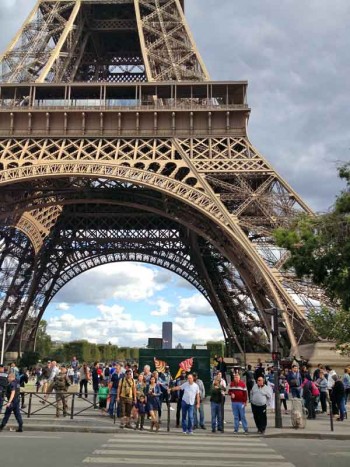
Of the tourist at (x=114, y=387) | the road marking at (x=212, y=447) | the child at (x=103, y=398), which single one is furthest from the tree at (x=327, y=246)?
the child at (x=103, y=398)

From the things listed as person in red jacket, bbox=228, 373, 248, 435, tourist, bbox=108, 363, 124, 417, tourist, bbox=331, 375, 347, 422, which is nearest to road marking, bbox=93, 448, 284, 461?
person in red jacket, bbox=228, 373, 248, 435

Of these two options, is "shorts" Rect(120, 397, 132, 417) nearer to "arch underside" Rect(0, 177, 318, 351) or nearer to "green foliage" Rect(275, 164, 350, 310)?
"green foliage" Rect(275, 164, 350, 310)

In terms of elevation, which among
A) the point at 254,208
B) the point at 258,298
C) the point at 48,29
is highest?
the point at 48,29

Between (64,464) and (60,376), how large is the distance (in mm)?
8708

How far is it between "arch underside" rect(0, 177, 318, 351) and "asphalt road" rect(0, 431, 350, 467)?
922 inches

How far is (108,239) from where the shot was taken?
161 feet

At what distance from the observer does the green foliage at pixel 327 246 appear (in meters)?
11.5

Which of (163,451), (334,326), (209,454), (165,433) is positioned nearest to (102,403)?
(165,433)

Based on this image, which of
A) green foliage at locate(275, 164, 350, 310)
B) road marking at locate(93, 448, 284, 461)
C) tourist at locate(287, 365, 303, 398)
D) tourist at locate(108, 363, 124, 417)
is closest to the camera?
road marking at locate(93, 448, 284, 461)

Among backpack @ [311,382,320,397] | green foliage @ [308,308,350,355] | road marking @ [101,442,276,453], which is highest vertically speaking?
green foliage @ [308,308,350,355]

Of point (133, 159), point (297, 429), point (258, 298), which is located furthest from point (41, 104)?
point (297, 429)

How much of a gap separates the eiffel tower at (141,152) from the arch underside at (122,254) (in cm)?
25

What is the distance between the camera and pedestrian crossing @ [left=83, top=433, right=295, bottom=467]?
30.0ft

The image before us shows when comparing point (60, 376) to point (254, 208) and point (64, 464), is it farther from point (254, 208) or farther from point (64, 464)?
point (254, 208)
